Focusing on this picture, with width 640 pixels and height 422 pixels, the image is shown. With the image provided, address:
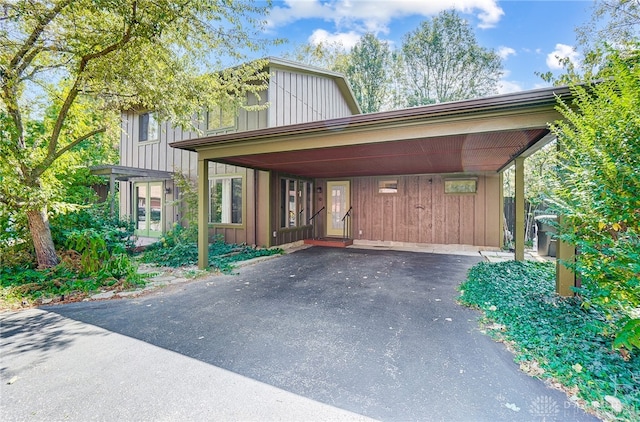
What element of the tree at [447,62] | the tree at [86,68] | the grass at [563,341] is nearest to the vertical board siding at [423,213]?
the grass at [563,341]

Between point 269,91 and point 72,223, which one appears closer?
point 72,223

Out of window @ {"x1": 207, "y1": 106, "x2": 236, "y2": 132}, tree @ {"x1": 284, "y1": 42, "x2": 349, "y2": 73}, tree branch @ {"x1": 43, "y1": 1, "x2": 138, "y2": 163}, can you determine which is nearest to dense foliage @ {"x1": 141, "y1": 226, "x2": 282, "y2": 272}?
tree branch @ {"x1": 43, "y1": 1, "x2": 138, "y2": 163}

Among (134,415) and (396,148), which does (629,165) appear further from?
(134,415)

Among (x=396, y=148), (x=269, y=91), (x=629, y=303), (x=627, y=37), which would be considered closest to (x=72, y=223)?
(x=269, y=91)

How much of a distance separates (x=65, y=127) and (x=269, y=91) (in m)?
4.38

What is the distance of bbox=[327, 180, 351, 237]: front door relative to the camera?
968cm

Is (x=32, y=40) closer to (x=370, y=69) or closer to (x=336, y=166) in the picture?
(x=336, y=166)

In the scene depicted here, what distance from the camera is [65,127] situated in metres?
5.45

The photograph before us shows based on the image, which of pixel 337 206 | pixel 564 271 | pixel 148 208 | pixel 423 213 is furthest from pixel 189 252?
pixel 564 271

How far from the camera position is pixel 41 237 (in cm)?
510

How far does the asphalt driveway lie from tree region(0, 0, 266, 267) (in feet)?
8.16

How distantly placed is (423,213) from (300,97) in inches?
200

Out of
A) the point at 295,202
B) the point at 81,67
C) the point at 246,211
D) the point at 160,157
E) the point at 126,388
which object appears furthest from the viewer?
the point at 160,157

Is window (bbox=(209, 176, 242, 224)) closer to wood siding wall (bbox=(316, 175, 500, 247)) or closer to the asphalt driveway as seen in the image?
wood siding wall (bbox=(316, 175, 500, 247))
